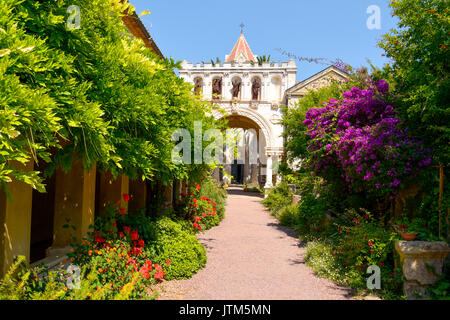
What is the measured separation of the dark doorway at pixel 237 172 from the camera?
Answer: 35356 mm

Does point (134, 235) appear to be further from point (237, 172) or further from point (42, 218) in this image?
point (237, 172)

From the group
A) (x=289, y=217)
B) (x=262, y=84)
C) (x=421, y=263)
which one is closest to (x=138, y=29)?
(x=289, y=217)

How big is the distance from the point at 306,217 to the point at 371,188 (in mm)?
3344

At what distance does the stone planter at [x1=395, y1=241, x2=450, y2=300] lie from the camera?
3.98 meters

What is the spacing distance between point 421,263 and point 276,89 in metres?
19.6

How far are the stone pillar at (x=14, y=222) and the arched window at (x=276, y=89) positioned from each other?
20.4 metres

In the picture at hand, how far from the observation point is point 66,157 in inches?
121

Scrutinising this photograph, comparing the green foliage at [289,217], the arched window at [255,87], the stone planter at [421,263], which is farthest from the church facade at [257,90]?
the stone planter at [421,263]

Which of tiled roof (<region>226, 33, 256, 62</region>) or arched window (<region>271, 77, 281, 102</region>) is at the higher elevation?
tiled roof (<region>226, 33, 256, 62</region>)

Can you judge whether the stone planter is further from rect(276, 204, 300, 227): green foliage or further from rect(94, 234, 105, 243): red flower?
rect(276, 204, 300, 227): green foliage

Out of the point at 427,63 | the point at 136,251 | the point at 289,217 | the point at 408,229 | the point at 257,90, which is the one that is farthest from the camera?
the point at 257,90

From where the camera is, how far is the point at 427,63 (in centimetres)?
436

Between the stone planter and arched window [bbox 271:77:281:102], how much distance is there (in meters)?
19.1

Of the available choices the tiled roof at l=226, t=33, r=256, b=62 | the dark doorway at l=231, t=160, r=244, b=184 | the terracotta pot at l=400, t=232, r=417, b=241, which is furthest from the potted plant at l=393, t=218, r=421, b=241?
the dark doorway at l=231, t=160, r=244, b=184
